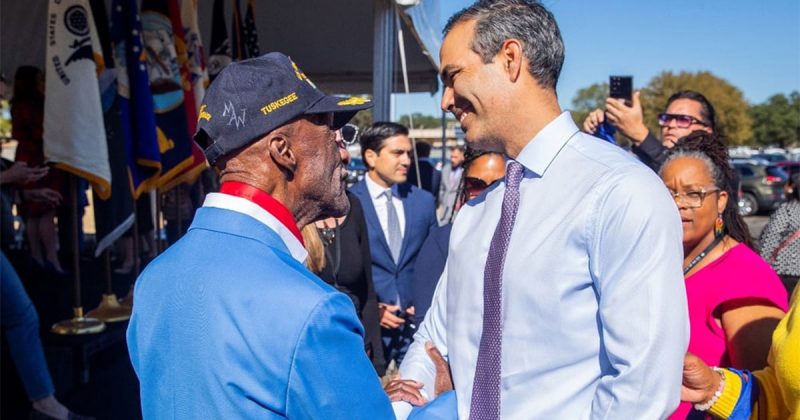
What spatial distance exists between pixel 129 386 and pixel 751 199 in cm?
1772

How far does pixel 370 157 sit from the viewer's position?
4242 mm

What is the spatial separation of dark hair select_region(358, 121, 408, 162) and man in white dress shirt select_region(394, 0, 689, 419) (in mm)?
2655

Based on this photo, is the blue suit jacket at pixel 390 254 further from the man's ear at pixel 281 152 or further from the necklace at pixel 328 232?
the man's ear at pixel 281 152

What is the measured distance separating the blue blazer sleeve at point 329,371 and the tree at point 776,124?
78.2 m

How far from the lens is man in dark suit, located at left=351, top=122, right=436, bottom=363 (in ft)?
13.0

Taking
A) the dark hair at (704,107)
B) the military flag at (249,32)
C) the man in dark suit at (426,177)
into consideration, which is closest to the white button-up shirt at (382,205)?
the dark hair at (704,107)

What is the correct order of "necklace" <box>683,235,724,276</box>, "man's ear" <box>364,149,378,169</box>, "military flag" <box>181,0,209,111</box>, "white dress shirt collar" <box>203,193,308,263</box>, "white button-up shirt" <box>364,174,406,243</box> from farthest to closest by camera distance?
"military flag" <box>181,0,209,111</box> < "man's ear" <box>364,149,378,169</box> < "white button-up shirt" <box>364,174,406,243</box> < "necklace" <box>683,235,724,276</box> < "white dress shirt collar" <box>203,193,308,263</box>

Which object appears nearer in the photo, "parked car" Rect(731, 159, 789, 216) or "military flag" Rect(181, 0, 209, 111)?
"military flag" Rect(181, 0, 209, 111)

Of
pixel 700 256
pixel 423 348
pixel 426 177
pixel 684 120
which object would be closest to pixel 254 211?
pixel 423 348

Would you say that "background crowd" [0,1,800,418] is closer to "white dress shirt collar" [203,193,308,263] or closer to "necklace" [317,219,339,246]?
"necklace" [317,219,339,246]

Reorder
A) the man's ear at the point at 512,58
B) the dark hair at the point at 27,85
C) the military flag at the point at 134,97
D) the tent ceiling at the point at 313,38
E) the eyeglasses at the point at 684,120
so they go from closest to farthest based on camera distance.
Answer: the man's ear at the point at 512,58 → the eyeglasses at the point at 684,120 → the military flag at the point at 134,97 → the dark hair at the point at 27,85 → the tent ceiling at the point at 313,38

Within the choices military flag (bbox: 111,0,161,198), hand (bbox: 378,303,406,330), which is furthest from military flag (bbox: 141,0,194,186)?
hand (bbox: 378,303,406,330)

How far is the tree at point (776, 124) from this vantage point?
226ft

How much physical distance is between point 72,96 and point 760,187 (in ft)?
59.1
